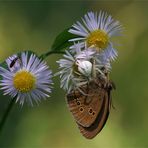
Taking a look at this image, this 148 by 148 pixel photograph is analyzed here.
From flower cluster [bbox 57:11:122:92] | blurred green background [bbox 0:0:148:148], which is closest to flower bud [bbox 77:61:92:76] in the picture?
flower cluster [bbox 57:11:122:92]

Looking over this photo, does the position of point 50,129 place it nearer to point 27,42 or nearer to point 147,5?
point 27,42

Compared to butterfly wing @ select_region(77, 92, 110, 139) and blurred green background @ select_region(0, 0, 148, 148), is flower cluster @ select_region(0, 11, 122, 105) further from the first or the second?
blurred green background @ select_region(0, 0, 148, 148)

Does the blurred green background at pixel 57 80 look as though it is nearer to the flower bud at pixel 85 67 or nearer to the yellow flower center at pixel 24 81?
the yellow flower center at pixel 24 81

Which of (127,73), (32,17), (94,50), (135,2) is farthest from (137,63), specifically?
(94,50)

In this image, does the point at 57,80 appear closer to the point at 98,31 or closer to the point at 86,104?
the point at 98,31

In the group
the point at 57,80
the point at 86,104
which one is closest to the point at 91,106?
the point at 86,104
